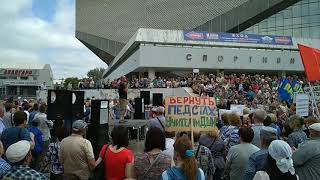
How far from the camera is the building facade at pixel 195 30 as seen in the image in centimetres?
4716

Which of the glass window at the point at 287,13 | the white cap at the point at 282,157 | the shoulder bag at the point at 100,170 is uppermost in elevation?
the glass window at the point at 287,13

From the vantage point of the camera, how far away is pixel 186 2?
7181 cm

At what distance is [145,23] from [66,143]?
71955mm

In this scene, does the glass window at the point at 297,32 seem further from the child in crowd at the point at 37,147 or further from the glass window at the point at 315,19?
the child in crowd at the point at 37,147

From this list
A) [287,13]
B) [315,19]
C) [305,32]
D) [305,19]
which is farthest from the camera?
[287,13]

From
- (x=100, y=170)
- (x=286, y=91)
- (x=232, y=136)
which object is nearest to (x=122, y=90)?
(x=286, y=91)

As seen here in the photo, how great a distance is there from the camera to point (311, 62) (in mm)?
10312

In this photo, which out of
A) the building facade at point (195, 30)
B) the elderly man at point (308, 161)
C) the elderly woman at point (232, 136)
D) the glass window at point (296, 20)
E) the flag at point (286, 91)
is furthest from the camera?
the glass window at point (296, 20)

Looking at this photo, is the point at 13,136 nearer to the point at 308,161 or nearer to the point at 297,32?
the point at 308,161

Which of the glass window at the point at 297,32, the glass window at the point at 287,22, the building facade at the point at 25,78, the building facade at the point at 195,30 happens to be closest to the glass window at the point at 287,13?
the building facade at the point at 195,30

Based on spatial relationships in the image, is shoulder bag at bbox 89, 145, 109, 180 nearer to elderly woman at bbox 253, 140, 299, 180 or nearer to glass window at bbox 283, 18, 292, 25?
elderly woman at bbox 253, 140, 299, 180

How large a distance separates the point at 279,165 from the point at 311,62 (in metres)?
6.58

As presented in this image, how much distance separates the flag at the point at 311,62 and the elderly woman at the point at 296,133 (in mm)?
2693

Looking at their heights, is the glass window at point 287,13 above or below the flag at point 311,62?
Result: above
